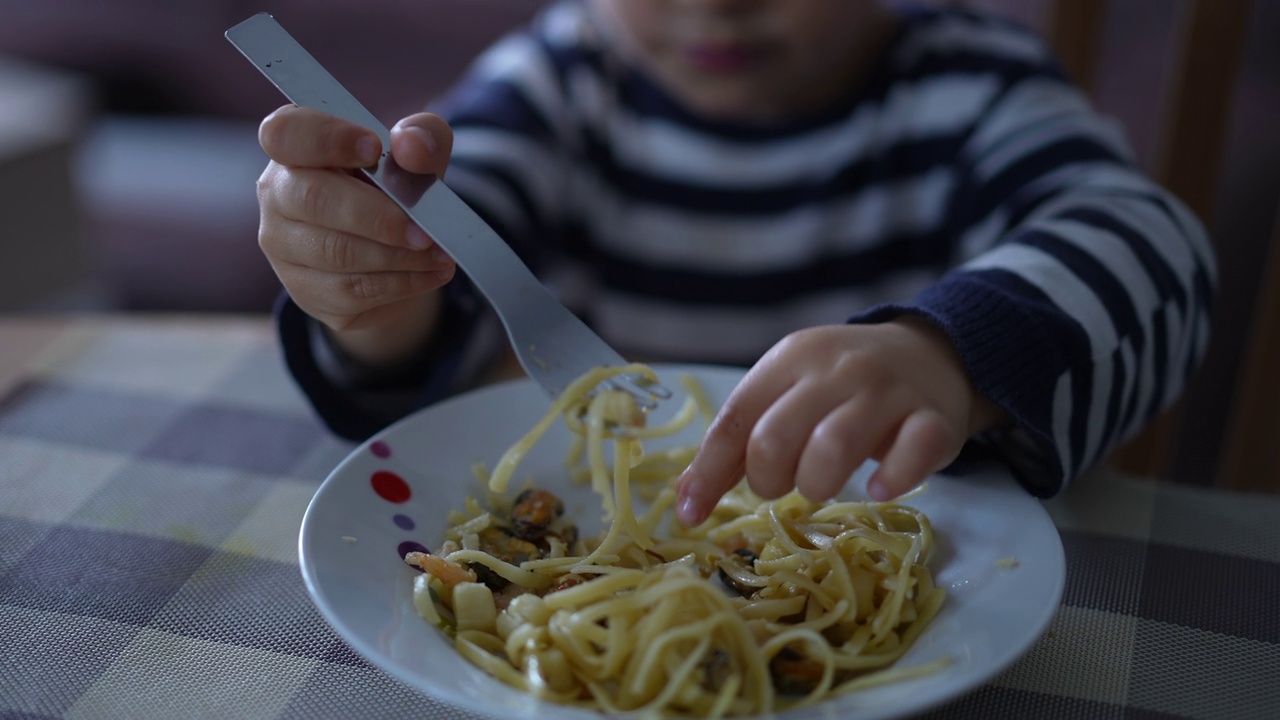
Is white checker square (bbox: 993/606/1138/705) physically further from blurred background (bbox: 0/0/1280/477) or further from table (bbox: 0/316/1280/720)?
blurred background (bbox: 0/0/1280/477)

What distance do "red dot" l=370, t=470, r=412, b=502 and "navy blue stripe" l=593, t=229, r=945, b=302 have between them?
598mm

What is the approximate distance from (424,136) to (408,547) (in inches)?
9.1

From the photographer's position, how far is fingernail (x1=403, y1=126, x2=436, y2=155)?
0.56 m

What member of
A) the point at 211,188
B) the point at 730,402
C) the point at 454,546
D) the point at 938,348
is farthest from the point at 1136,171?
the point at 211,188

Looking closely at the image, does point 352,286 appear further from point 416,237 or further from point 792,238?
point 792,238

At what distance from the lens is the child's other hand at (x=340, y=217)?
1.85ft

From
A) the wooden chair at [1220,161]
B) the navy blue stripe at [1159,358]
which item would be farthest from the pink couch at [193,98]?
the navy blue stripe at [1159,358]

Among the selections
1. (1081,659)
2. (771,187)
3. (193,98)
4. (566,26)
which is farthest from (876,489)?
(193,98)

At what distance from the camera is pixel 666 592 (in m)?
0.49

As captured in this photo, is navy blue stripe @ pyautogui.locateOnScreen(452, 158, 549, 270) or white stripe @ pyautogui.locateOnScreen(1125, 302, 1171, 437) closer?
white stripe @ pyautogui.locateOnScreen(1125, 302, 1171, 437)

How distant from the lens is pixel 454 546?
59 cm

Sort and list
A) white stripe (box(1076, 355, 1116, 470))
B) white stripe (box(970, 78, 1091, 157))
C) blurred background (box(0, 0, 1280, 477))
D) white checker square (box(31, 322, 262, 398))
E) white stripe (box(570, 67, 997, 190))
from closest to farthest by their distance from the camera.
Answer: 1. white stripe (box(1076, 355, 1116, 470))
2. white checker square (box(31, 322, 262, 398))
3. white stripe (box(970, 78, 1091, 157))
4. white stripe (box(570, 67, 997, 190))
5. blurred background (box(0, 0, 1280, 477))

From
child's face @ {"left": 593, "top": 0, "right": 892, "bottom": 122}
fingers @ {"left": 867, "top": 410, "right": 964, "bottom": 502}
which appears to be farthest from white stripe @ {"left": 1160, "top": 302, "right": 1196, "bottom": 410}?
child's face @ {"left": 593, "top": 0, "right": 892, "bottom": 122}

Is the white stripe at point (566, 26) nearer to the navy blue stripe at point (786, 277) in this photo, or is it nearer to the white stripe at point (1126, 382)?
the navy blue stripe at point (786, 277)
